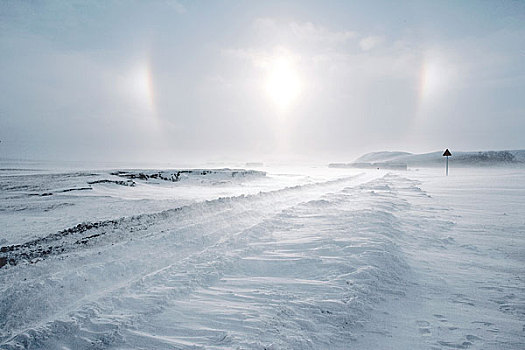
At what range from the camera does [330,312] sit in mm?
3295

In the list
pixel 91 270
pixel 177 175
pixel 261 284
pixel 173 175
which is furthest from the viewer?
pixel 177 175

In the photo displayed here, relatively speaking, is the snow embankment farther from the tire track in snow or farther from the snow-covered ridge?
the tire track in snow

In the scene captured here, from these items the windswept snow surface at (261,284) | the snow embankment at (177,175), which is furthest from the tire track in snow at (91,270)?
the snow embankment at (177,175)

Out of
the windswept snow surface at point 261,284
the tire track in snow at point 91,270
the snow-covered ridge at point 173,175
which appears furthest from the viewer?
the snow-covered ridge at point 173,175

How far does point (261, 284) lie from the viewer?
4121 millimetres

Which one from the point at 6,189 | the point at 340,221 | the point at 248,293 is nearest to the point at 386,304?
the point at 248,293

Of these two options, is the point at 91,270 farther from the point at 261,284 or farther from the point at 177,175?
the point at 177,175

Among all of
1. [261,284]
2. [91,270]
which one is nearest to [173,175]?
[91,270]

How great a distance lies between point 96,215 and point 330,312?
8405mm

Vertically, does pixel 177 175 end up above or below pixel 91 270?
above

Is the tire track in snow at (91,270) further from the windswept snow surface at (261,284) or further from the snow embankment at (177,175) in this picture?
the snow embankment at (177,175)

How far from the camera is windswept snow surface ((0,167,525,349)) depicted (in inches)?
115

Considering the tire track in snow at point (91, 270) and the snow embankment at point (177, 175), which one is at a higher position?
the snow embankment at point (177, 175)

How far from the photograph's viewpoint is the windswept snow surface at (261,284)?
2.93 meters
